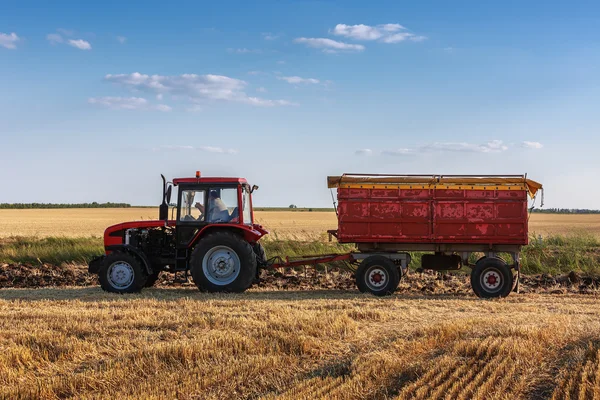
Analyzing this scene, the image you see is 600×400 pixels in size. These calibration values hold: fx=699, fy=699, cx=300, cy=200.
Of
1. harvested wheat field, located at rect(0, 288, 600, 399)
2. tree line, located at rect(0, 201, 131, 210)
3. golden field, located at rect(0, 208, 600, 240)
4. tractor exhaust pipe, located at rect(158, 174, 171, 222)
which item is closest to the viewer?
harvested wheat field, located at rect(0, 288, 600, 399)

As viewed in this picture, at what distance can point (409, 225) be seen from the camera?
13.5 metres

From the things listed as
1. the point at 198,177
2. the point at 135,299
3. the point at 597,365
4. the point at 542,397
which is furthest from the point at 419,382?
the point at 198,177

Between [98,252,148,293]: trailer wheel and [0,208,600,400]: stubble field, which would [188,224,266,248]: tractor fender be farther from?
[0,208,600,400]: stubble field

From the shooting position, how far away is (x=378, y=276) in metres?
13.5

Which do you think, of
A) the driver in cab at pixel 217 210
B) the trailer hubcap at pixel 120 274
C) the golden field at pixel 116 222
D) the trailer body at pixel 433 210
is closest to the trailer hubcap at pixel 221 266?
the driver in cab at pixel 217 210

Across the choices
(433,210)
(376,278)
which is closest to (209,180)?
(376,278)

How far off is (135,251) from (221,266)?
171 centimetres

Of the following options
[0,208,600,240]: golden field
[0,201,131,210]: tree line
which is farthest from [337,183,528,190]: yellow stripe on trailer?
[0,201,131,210]: tree line

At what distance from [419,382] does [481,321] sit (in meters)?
3.29

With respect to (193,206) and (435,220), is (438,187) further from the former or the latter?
(193,206)

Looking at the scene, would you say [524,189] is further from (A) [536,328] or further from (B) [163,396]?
(B) [163,396]

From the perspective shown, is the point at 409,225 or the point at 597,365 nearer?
the point at 597,365

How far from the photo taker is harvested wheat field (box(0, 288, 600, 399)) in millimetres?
6605

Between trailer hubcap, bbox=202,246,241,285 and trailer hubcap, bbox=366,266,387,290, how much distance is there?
2.55 meters
